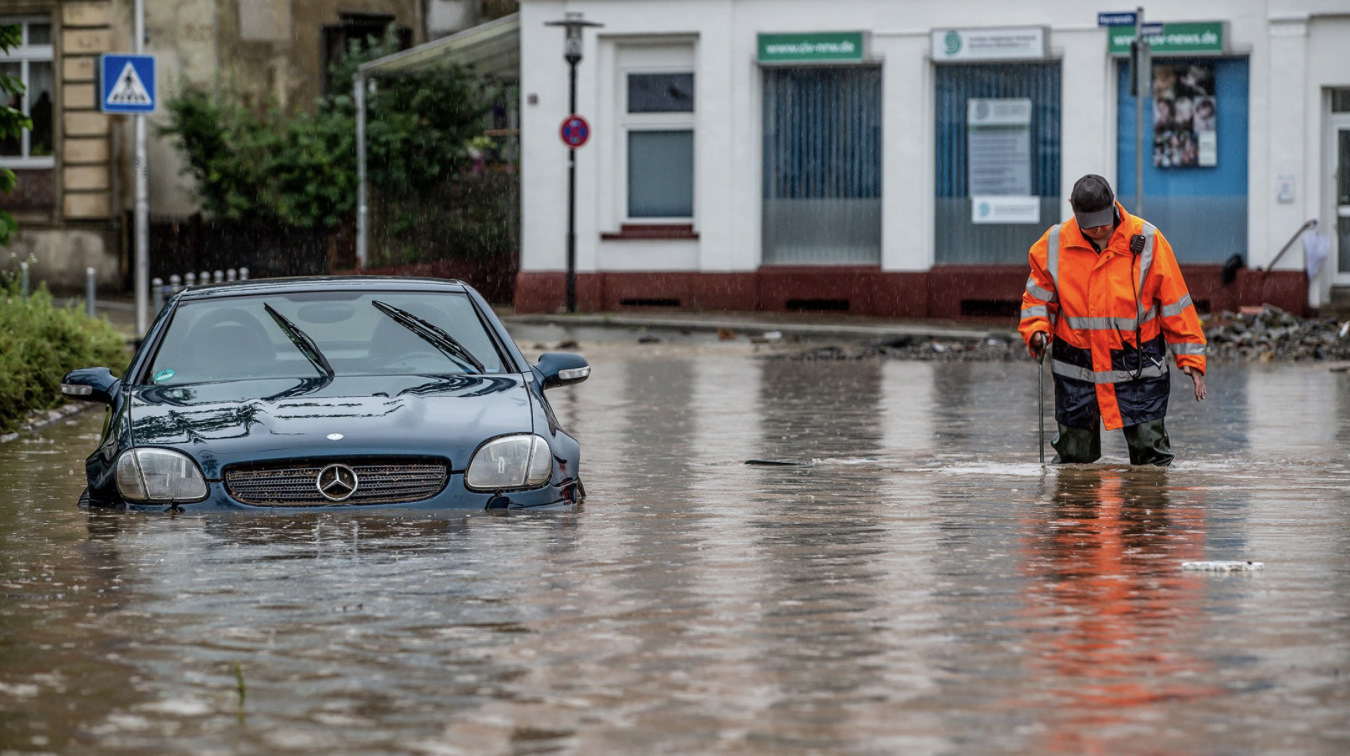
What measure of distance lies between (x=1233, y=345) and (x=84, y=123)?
63.4 feet

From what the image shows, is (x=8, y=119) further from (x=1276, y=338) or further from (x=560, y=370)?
(x=1276, y=338)

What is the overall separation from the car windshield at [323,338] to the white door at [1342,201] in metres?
20.0

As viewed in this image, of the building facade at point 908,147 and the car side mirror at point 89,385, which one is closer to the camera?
the car side mirror at point 89,385

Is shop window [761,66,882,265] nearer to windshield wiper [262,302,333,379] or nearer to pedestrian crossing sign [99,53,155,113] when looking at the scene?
pedestrian crossing sign [99,53,155,113]

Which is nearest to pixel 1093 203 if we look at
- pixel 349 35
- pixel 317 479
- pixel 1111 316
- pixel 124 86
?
pixel 1111 316

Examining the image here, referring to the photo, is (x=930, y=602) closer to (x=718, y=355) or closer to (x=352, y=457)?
(x=352, y=457)

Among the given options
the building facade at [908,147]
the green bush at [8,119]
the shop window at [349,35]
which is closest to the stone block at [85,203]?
the shop window at [349,35]

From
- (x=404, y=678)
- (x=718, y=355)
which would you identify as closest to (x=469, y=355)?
(x=404, y=678)

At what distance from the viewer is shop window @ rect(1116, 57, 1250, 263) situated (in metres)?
28.5

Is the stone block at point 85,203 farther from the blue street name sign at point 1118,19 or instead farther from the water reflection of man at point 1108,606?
the water reflection of man at point 1108,606

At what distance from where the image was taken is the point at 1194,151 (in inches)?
1123

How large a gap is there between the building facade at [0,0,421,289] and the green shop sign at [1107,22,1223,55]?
12878 millimetres

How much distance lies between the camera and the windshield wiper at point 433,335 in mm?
9953

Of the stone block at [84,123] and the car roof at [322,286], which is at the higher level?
the stone block at [84,123]
